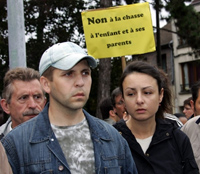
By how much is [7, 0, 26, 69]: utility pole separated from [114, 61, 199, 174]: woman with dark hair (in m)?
1.91

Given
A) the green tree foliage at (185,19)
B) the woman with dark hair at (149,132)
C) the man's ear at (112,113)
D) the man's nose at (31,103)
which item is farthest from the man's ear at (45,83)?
the green tree foliage at (185,19)

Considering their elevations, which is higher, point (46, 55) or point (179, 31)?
point (179, 31)

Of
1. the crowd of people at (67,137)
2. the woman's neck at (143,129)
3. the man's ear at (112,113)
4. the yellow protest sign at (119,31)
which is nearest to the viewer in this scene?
the crowd of people at (67,137)

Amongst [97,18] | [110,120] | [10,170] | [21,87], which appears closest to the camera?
[10,170]

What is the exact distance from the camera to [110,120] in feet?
19.4

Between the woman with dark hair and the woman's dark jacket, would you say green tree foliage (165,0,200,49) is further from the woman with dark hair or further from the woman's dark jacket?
the woman's dark jacket

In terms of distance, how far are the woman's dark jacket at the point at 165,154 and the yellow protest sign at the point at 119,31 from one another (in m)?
3.30

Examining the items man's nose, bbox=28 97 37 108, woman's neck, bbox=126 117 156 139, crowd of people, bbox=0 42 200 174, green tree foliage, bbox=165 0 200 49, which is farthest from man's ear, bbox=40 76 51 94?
green tree foliage, bbox=165 0 200 49

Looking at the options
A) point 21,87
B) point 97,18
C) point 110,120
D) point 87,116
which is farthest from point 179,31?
point 87,116

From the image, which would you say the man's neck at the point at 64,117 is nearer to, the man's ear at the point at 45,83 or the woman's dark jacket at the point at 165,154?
the man's ear at the point at 45,83

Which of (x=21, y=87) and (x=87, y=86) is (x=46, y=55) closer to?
(x=87, y=86)

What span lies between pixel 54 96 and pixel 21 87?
4.71 feet

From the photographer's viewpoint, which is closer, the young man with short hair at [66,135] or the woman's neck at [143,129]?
the young man with short hair at [66,135]

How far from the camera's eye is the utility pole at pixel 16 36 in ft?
16.3
